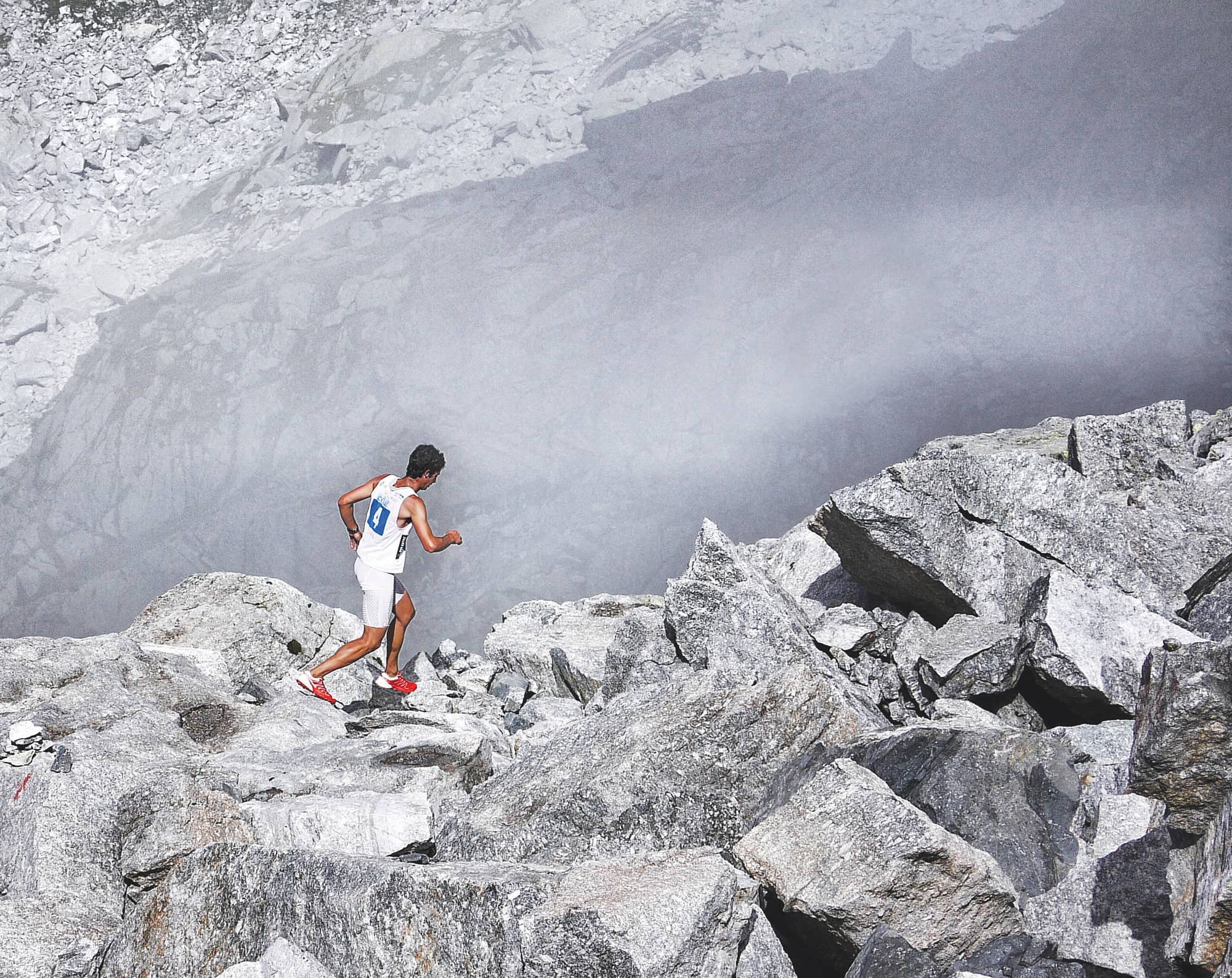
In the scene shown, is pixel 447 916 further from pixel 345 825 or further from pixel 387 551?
pixel 387 551

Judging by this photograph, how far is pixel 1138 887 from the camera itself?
2498 mm

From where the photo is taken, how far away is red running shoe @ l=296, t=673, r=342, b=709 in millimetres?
5625

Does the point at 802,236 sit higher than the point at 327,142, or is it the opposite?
the point at 327,142

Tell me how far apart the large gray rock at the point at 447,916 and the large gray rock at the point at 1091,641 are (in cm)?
236

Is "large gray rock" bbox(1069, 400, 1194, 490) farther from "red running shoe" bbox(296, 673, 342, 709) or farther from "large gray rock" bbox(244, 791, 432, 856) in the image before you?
A: "red running shoe" bbox(296, 673, 342, 709)

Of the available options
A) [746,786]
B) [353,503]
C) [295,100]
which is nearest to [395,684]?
[353,503]

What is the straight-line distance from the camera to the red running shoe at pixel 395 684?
5934 mm

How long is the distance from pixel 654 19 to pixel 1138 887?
76.9 ft

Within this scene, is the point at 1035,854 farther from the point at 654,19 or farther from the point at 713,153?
the point at 654,19

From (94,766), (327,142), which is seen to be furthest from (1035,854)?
(327,142)

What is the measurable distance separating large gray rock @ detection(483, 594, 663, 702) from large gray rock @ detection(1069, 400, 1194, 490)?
11.0ft

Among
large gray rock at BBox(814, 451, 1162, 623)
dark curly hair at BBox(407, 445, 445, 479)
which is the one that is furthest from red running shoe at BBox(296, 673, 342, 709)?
large gray rock at BBox(814, 451, 1162, 623)

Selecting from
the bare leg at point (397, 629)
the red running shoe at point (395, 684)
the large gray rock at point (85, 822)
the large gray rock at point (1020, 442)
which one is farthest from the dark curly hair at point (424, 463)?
the large gray rock at point (1020, 442)

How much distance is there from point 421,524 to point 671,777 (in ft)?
8.65
